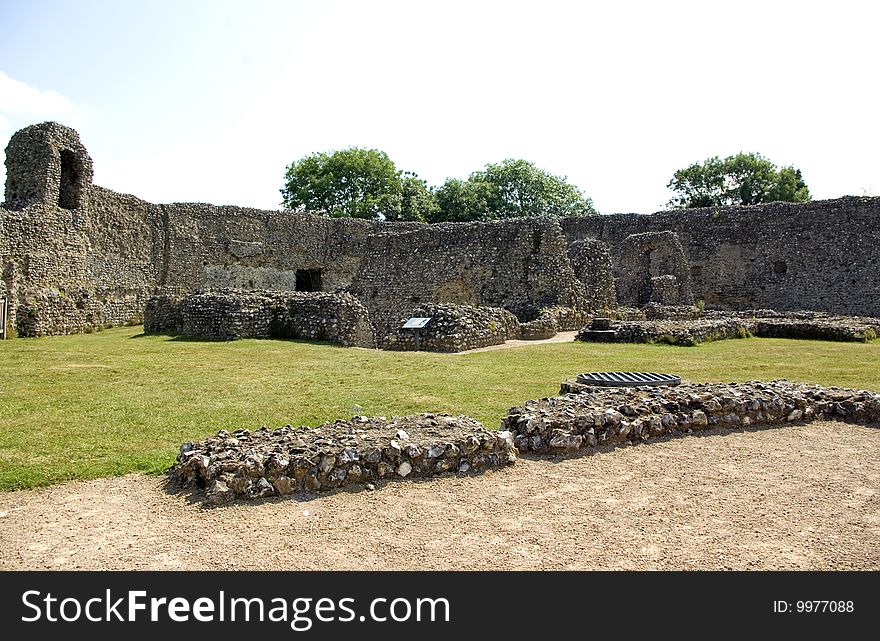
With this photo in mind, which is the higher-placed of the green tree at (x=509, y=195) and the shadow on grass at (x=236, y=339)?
the green tree at (x=509, y=195)

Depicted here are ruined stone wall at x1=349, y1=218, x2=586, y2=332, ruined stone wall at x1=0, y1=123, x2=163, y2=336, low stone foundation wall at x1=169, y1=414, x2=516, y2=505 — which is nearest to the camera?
low stone foundation wall at x1=169, y1=414, x2=516, y2=505

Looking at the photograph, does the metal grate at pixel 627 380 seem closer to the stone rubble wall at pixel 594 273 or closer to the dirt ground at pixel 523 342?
the dirt ground at pixel 523 342

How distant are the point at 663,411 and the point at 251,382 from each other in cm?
606

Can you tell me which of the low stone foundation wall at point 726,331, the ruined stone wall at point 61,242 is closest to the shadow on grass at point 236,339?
the ruined stone wall at point 61,242

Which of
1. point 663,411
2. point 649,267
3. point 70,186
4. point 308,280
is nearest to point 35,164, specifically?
point 70,186

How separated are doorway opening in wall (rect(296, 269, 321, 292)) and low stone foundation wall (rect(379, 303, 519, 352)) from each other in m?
18.7

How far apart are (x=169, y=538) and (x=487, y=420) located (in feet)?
12.4

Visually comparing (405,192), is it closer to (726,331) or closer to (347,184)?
(347,184)

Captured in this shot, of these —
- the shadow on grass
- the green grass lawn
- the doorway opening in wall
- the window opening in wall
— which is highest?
the window opening in wall

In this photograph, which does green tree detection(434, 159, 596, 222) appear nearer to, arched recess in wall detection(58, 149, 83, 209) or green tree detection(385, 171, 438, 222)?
green tree detection(385, 171, 438, 222)

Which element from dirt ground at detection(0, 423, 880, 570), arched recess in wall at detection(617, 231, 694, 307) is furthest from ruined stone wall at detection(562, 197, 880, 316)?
dirt ground at detection(0, 423, 880, 570)

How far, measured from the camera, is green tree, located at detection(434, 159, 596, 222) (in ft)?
165

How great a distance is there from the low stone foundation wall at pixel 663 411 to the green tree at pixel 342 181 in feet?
148

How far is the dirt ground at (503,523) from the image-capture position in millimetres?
3746
